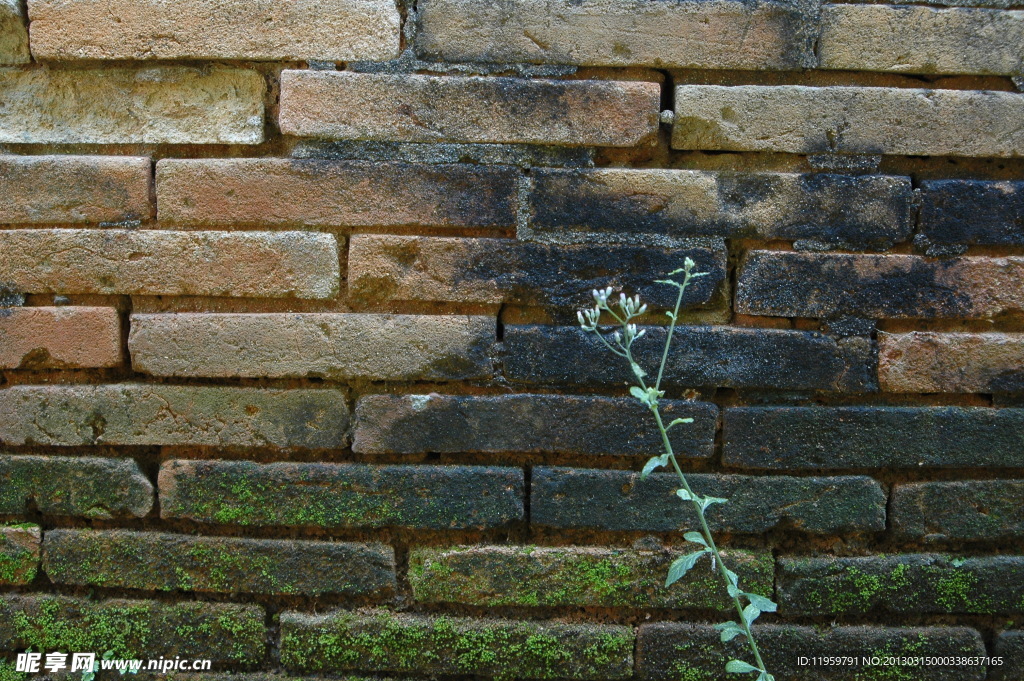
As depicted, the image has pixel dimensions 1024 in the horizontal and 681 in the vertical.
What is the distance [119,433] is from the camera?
5.22 feet

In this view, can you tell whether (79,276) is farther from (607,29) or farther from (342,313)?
(607,29)

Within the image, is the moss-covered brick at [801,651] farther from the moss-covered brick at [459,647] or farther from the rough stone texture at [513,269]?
the rough stone texture at [513,269]

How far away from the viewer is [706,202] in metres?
1.55

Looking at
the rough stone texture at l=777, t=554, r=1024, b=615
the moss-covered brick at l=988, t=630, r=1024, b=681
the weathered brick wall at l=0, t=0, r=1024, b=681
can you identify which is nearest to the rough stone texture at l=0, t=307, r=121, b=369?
the weathered brick wall at l=0, t=0, r=1024, b=681

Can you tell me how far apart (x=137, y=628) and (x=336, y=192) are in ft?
3.61

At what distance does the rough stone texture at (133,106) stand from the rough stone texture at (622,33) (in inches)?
17.0

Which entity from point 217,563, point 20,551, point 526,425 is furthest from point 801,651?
point 20,551

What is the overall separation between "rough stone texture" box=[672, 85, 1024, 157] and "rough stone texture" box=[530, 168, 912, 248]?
8 cm

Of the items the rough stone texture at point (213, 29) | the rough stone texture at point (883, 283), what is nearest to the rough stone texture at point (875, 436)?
Answer: the rough stone texture at point (883, 283)

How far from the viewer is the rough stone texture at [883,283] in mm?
1558

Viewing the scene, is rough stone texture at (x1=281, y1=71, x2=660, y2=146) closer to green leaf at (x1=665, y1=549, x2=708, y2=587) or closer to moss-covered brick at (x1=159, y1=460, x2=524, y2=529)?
moss-covered brick at (x1=159, y1=460, x2=524, y2=529)

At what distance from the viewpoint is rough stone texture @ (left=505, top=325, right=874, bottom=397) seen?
61.4 inches

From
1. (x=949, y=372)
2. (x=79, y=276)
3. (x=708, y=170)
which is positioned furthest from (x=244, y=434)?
(x=949, y=372)

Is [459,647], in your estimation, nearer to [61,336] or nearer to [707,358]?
[707,358]
